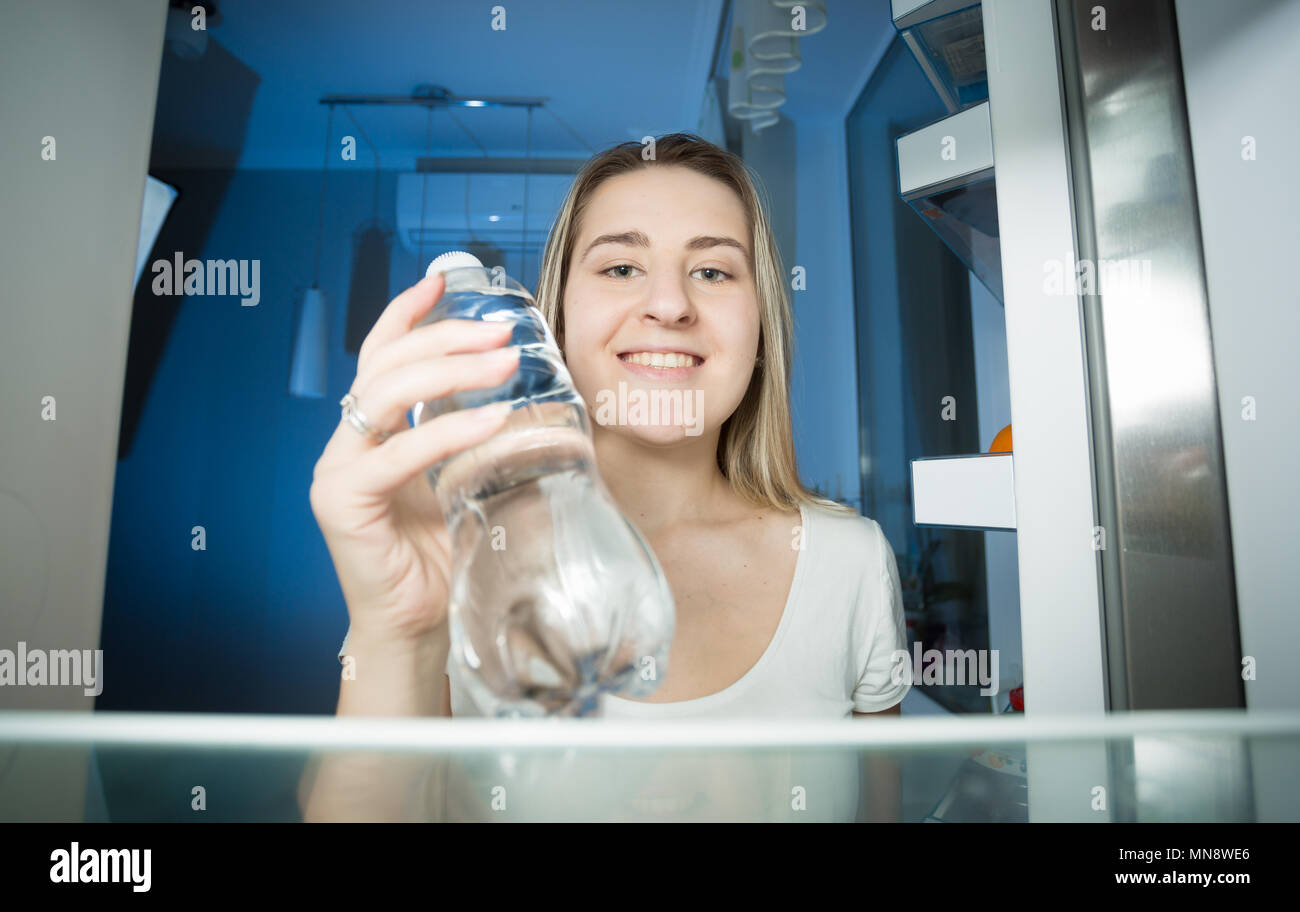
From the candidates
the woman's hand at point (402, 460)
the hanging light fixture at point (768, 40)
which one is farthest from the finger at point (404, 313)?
the hanging light fixture at point (768, 40)

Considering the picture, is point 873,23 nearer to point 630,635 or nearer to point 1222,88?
point 1222,88

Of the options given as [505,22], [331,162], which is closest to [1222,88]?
[505,22]

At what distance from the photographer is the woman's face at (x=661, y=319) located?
0.59m

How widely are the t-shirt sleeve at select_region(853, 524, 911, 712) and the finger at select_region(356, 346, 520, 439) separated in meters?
0.52

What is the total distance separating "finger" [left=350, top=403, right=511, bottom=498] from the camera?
0.27 metres

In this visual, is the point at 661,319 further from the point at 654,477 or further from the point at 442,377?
the point at 442,377

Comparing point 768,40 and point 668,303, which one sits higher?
point 768,40

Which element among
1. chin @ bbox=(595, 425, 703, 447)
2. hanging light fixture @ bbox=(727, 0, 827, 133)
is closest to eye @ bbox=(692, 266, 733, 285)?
chin @ bbox=(595, 425, 703, 447)

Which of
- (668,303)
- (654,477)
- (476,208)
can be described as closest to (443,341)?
(668,303)

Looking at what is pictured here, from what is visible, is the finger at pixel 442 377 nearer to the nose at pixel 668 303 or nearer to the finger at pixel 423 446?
the finger at pixel 423 446

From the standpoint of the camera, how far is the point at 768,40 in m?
1.08

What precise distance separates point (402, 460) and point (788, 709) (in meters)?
0.43

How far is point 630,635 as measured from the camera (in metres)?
0.27

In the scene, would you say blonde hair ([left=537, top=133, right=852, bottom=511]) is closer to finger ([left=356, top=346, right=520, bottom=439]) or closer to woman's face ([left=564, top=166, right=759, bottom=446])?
woman's face ([left=564, top=166, right=759, bottom=446])
